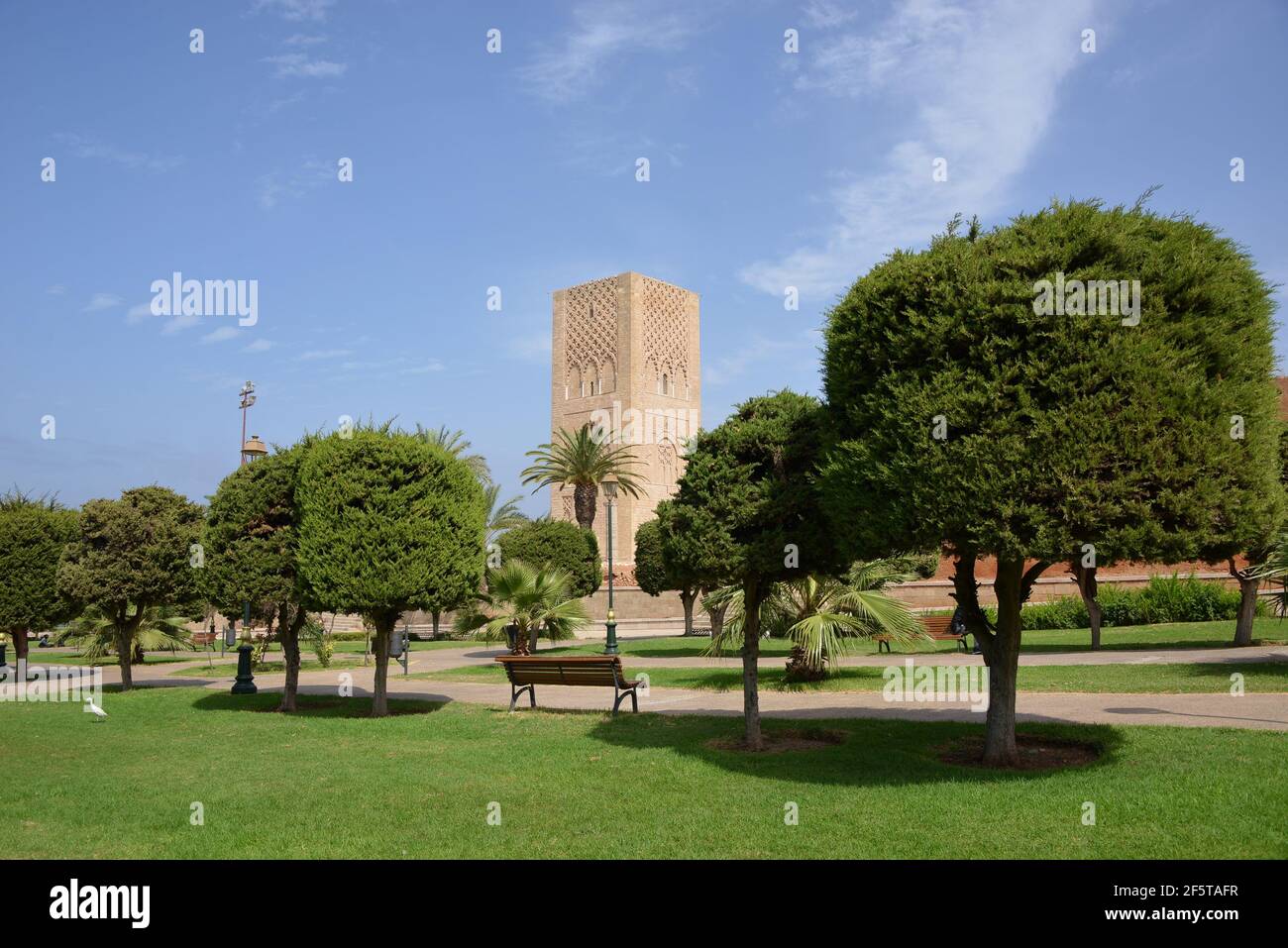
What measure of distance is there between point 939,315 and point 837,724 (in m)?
5.01

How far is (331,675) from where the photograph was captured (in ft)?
68.1

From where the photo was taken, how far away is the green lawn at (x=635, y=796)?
5.56 meters

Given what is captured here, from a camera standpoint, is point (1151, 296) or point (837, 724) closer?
point (1151, 296)

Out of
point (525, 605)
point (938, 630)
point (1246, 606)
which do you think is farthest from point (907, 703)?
point (525, 605)

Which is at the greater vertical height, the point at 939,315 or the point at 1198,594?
the point at 939,315

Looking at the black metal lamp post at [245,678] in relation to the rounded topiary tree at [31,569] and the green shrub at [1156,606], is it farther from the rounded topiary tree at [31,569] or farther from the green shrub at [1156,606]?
the green shrub at [1156,606]

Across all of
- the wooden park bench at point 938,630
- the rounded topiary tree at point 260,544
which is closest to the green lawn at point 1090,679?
the wooden park bench at point 938,630

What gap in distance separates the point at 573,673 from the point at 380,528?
123 inches

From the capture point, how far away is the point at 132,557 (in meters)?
17.2

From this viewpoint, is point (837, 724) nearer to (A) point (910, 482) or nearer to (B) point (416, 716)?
(A) point (910, 482)

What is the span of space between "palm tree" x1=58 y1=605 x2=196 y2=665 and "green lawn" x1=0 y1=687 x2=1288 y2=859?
13446mm

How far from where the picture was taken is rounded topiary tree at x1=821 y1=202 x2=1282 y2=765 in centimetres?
646

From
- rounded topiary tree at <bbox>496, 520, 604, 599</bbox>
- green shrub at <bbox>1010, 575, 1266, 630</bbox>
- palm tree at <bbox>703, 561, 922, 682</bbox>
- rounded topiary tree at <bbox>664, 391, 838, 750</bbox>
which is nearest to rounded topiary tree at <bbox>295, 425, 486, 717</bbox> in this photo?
palm tree at <bbox>703, 561, 922, 682</bbox>

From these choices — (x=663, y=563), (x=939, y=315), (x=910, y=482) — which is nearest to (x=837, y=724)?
(x=663, y=563)
